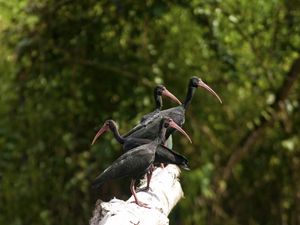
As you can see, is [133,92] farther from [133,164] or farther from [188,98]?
[133,164]

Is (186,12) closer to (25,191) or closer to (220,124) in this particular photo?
(220,124)

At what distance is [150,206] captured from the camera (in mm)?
5766

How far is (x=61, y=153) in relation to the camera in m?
11.5

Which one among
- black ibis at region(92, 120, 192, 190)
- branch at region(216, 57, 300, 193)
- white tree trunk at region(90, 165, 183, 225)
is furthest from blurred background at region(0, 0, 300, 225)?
black ibis at region(92, 120, 192, 190)

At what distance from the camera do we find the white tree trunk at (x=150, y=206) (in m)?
4.91

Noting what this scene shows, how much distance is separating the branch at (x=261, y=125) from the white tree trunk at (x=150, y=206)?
399 cm

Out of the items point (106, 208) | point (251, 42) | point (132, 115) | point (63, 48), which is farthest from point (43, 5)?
point (106, 208)

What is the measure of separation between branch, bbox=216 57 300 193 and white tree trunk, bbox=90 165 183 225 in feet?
13.1

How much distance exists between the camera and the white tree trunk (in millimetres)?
4906

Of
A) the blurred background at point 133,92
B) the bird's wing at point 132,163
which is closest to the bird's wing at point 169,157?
the bird's wing at point 132,163

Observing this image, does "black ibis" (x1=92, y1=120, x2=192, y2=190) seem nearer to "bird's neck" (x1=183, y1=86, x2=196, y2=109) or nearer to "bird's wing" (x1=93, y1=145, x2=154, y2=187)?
"bird's wing" (x1=93, y1=145, x2=154, y2=187)

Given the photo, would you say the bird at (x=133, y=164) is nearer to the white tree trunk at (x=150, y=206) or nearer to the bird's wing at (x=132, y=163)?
the bird's wing at (x=132, y=163)

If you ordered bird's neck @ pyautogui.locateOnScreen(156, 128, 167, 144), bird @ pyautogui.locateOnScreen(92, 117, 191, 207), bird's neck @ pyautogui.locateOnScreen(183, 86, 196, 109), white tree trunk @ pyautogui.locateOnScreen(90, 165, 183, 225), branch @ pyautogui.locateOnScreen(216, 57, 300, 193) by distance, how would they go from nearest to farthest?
white tree trunk @ pyautogui.locateOnScreen(90, 165, 183, 225) < bird @ pyautogui.locateOnScreen(92, 117, 191, 207) < bird's neck @ pyautogui.locateOnScreen(156, 128, 167, 144) < bird's neck @ pyautogui.locateOnScreen(183, 86, 196, 109) < branch @ pyautogui.locateOnScreen(216, 57, 300, 193)

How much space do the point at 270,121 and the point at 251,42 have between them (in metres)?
1.02
